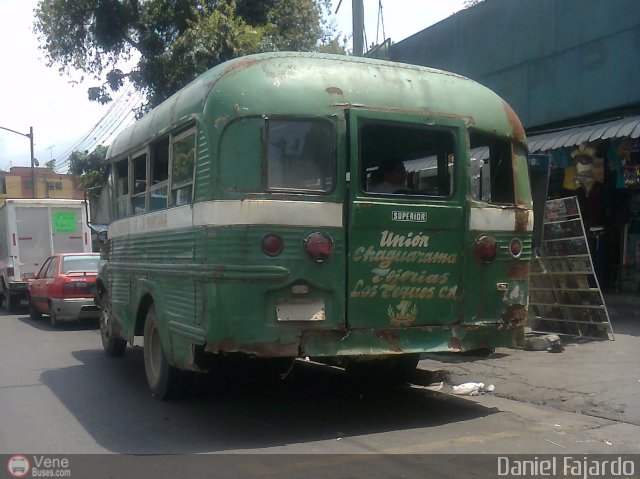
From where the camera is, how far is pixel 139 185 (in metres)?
8.03

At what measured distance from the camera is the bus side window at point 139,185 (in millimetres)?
7766


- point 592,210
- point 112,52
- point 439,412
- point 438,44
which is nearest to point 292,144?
point 439,412

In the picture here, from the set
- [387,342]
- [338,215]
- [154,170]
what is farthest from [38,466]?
[154,170]

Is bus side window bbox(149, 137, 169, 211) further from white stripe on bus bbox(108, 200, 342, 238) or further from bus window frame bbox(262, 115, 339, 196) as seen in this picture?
bus window frame bbox(262, 115, 339, 196)

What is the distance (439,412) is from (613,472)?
1978 mm

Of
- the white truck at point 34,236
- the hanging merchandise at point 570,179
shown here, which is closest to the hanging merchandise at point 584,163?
the hanging merchandise at point 570,179

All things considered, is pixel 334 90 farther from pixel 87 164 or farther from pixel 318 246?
pixel 87 164

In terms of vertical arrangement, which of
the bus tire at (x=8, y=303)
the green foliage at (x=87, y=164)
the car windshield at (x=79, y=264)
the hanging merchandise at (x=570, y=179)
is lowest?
the bus tire at (x=8, y=303)

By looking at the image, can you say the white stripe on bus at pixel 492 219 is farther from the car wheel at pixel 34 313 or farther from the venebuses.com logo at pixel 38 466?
the car wheel at pixel 34 313

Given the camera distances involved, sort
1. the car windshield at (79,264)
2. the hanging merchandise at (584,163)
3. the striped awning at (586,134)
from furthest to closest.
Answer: the car windshield at (79,264), the hanging merchandise at (584,163), the striped awning at (586,134)

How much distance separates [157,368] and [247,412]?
1.16m

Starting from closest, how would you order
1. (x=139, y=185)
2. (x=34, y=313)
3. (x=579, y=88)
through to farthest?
1. (x=139, y=185)
2. (x=579, y=88)
3. (x=34, y=313)

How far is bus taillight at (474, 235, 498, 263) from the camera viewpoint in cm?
627

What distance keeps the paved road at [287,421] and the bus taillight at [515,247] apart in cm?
147
